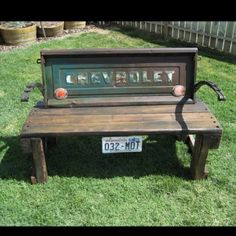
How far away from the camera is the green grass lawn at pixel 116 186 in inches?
129

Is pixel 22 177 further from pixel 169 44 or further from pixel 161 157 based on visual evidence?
pixel 169 44

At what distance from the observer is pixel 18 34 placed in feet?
26.1

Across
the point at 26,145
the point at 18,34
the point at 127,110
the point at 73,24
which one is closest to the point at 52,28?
the point at 73,24

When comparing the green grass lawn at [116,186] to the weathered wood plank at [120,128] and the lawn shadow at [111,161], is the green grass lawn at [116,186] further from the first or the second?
the weathered wood plank at [120,128]

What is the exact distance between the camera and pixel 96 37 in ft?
28.2

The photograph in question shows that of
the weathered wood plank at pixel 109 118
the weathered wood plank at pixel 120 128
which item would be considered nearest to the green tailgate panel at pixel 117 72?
the weathered wood plank at pixel 109 118

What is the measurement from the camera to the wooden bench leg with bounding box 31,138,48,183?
3375mm

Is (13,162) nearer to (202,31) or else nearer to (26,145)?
(26,145)

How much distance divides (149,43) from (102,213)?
5448 mm

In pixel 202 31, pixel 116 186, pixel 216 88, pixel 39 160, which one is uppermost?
pixel 216 88

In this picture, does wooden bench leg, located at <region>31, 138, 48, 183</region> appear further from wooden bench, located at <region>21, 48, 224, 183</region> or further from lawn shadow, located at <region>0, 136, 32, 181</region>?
lawn shadow, located at <region>0, 136, 32, 181</region>

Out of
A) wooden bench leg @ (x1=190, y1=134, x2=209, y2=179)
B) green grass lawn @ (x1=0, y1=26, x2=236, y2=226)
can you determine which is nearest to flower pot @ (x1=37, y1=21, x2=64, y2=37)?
green grass lawn @ (x1=0, y1=26, x2=236, y2=226)

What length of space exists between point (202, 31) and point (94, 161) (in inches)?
191

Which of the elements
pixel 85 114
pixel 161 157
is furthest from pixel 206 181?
pixel 85 114
